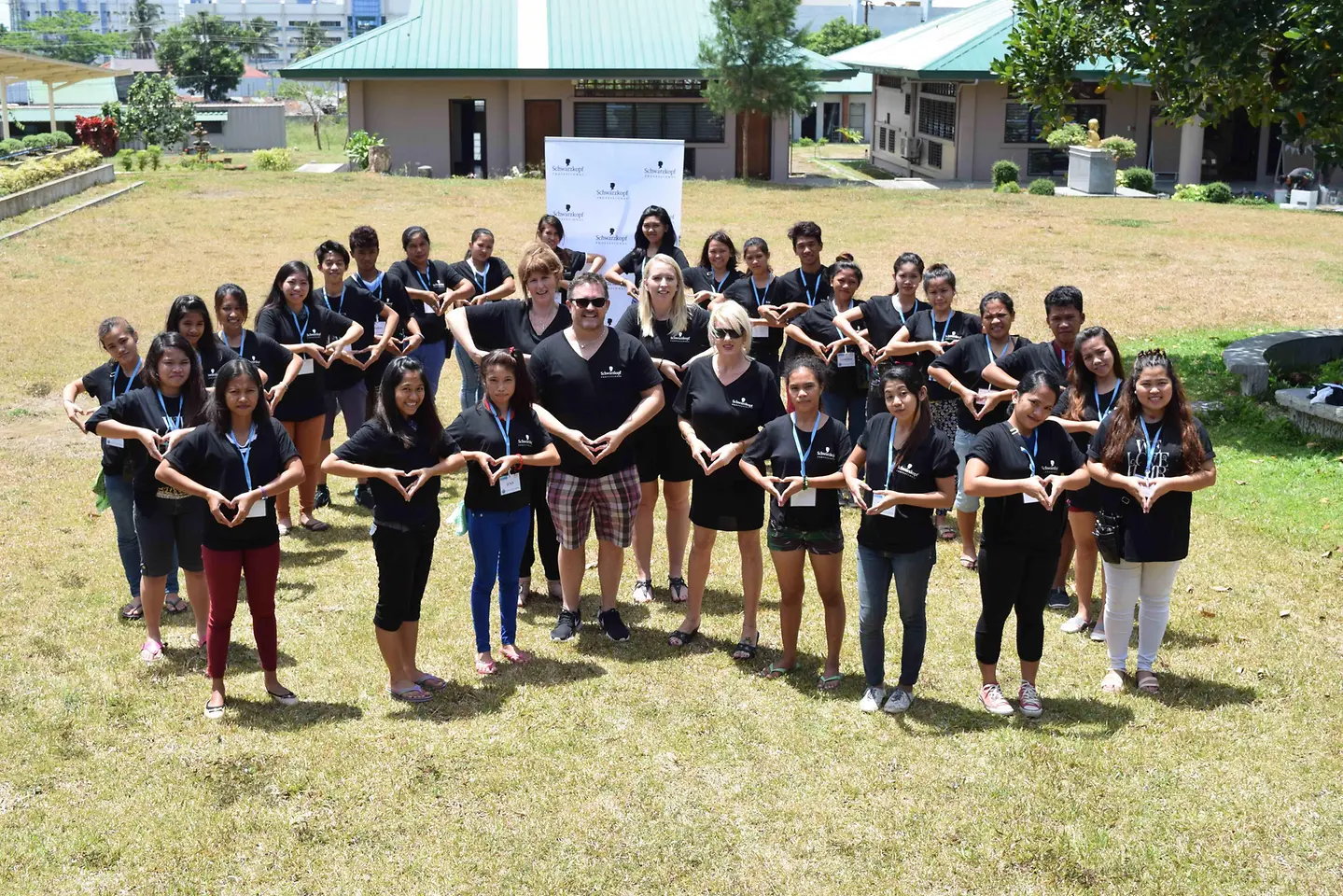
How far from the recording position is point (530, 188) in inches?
1251

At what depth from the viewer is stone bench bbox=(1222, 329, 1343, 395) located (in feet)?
41.2

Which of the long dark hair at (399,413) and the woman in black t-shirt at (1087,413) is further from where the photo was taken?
the woman in black t-shirt at (1087,413)

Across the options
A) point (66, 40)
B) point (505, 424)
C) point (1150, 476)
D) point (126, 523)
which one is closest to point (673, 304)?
point (505, 424)

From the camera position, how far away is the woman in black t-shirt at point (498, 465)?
254 inches

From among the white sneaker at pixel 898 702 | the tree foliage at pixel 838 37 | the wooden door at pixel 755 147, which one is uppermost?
the tree foliage at pixel 838 37

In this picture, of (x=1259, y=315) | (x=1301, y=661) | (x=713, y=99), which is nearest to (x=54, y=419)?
(x=1301, y=661)

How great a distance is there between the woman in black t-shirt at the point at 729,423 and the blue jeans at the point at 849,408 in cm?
232

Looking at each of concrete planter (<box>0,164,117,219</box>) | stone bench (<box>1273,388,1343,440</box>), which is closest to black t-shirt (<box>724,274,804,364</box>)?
stone bench (<box>1273,388,1343,440</box>)

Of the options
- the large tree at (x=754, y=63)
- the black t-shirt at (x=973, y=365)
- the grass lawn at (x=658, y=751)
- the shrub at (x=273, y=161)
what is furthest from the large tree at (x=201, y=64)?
the black t-shirt at (x=973, y=365)

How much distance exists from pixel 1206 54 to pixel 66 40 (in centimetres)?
16987

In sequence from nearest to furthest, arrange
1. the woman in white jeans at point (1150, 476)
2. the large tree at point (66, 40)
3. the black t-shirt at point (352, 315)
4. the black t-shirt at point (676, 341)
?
the woman in white jeans at point (1150, 476)
the black t-shirt at point (676, 341)
the black t-shirt at point (352, 315)
the large tree at point (66, 40)

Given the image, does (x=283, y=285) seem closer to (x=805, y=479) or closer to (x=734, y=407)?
(x=734, y=407)

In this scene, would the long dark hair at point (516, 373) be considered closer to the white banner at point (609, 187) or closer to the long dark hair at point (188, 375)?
the long dark hair at point (188, 375)

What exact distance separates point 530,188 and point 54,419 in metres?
20.4
